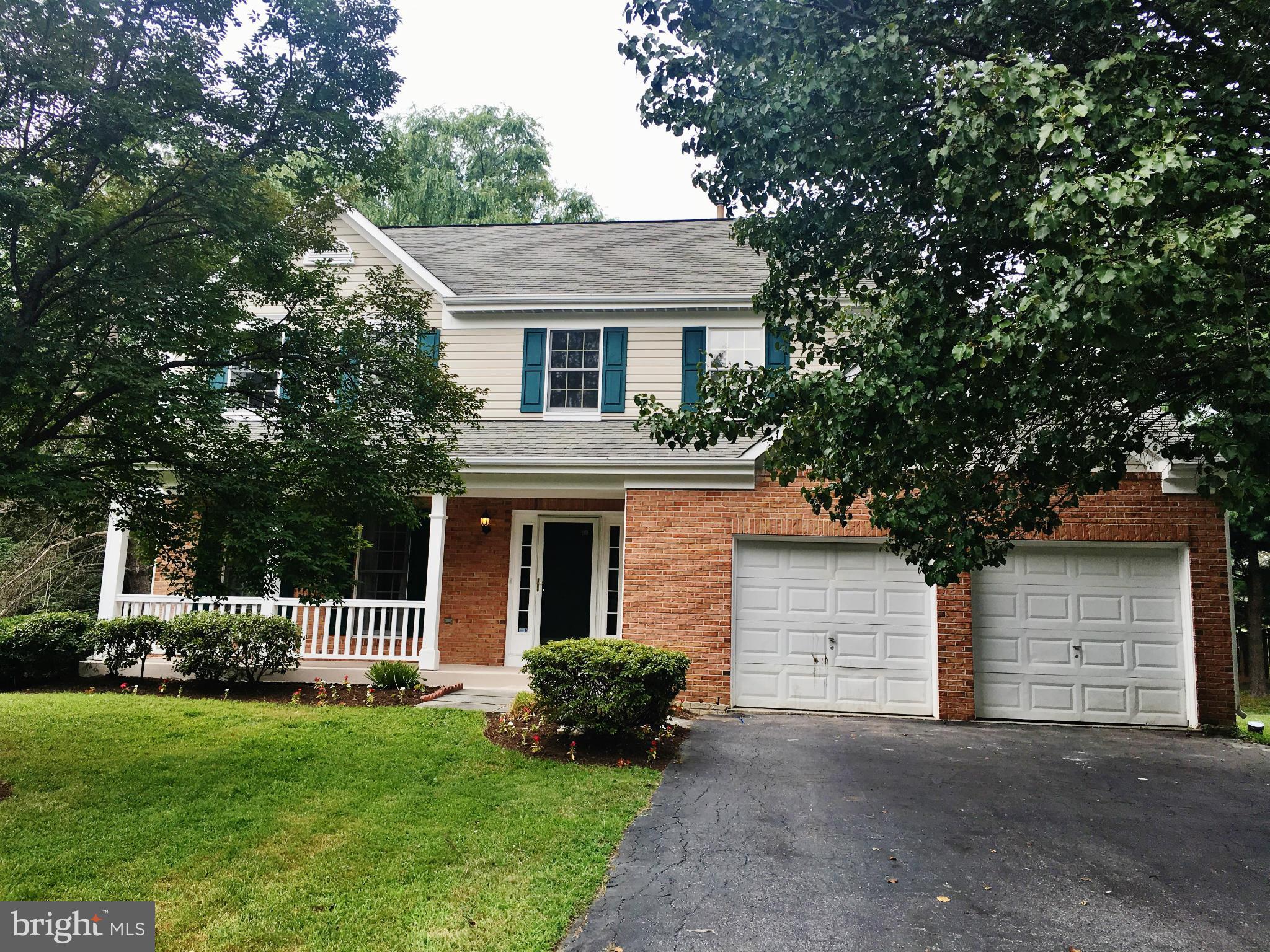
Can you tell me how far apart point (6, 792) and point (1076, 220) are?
26.5 ft

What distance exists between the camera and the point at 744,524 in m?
10.1

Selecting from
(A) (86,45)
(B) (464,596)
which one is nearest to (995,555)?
(A) (86,45)

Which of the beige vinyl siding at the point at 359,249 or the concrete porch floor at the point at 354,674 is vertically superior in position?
the beige vinyl siding at the point at 359,249

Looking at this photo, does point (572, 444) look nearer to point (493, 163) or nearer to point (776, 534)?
point (776, 534)

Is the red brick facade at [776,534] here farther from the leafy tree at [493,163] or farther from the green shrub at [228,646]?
the leafy tree at [493,163]

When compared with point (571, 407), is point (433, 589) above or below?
below

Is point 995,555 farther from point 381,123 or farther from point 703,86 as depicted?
point 381,123

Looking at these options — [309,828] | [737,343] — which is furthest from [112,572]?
[737,343]

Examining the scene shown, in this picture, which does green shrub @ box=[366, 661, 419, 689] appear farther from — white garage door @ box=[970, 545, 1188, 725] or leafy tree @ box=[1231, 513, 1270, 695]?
leafy tree @ box=[1231, 513, 1270, 695]

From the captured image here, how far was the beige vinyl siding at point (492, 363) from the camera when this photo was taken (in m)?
12.8

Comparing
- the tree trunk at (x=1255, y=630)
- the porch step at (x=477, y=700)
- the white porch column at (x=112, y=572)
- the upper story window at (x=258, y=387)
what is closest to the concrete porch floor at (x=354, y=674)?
the porch step at (x=477, y=700)

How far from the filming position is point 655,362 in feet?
41.4

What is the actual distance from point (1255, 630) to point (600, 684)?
733 inches

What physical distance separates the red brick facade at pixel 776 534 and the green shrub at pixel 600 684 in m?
2.50
